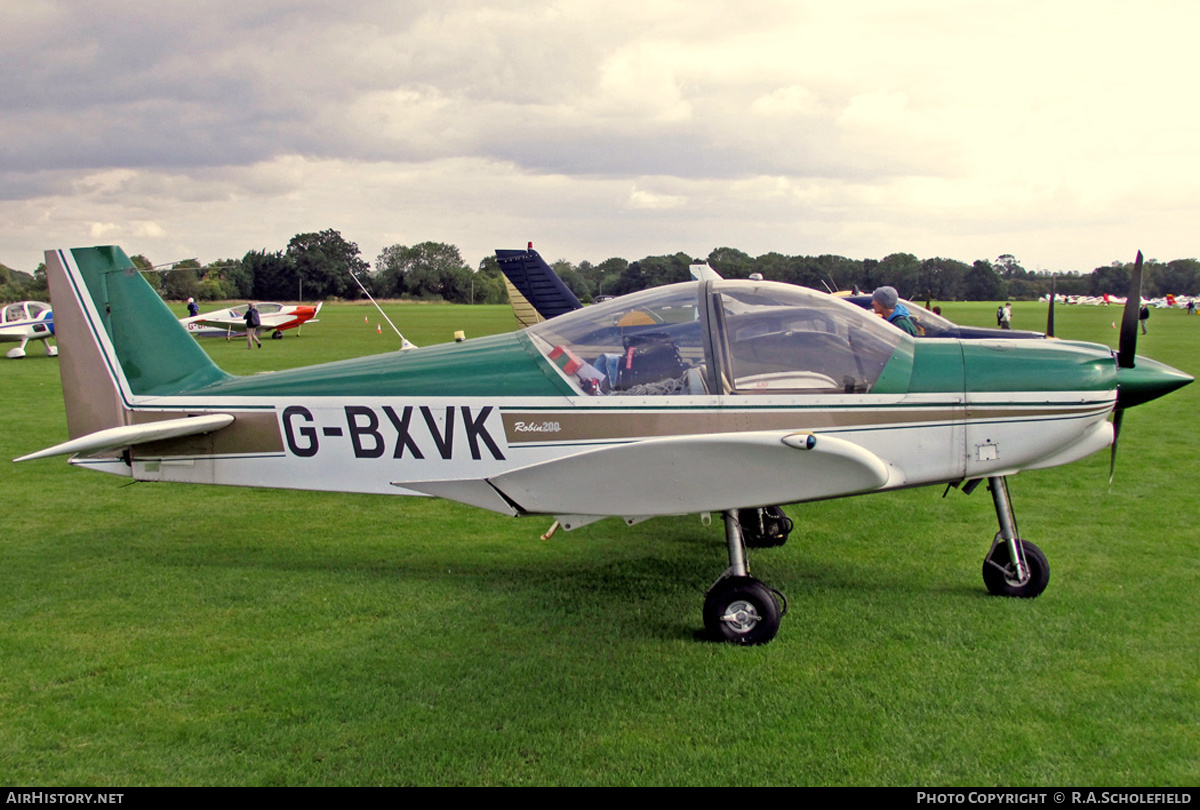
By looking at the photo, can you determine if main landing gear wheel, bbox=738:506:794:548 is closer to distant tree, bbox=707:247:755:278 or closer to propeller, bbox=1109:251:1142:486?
propeller, bbox=1109:251:1142:486

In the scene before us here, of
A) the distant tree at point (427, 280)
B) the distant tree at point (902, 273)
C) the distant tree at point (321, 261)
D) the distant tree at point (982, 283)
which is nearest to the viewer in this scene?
the distant tree at point (902, 273)

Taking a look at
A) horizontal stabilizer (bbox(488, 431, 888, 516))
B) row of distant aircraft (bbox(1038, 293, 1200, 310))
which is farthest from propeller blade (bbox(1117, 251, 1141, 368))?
row of distant aircraft (bbox(1038, 293, 1200, 310))

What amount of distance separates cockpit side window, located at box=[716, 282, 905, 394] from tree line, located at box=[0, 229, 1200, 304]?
8.61 meters

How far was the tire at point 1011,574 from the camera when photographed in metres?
5.33

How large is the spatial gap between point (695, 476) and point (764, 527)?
104 inches

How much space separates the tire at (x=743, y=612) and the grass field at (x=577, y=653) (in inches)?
4.3

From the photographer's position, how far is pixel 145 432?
17.3 ft

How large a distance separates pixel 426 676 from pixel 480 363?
179cm

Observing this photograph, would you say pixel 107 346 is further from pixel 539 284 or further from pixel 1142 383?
pixel 539 284

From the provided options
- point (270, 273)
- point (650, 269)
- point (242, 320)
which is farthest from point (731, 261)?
point (270, 273)

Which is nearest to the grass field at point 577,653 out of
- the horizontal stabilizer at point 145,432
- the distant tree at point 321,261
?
the horizontal stabilizer at point 145,432

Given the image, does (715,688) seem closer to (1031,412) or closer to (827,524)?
(1031,412)

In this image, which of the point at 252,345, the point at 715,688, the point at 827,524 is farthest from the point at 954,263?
the point at 715,688

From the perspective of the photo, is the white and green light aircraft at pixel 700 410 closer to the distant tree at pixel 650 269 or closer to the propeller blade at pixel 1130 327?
the propeller blade at pixel 1130 327
